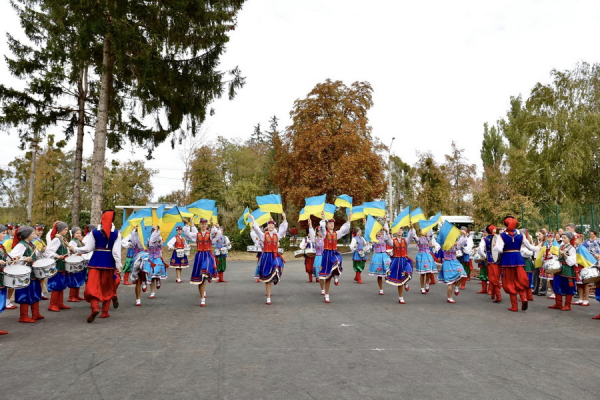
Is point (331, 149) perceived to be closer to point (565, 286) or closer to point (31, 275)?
point (565, 286)

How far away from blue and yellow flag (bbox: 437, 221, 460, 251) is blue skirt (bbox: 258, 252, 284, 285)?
4463 mm

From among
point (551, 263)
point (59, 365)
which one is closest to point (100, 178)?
point (59, 365)

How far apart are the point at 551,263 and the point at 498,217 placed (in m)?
12.7

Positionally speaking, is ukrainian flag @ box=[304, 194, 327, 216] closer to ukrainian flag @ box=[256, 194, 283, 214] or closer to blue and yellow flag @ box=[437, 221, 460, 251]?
ukrainian flag @ box=[256, 194, 283, 214]

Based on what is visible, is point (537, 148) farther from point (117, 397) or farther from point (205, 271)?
point (117, 397)

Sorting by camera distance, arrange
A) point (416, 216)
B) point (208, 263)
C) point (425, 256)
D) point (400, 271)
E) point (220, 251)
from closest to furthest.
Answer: point (208, 263) < point (400, 271) < point (425, 256) < point (416, 216) < point (220, 251)

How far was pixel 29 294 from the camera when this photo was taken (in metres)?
8.19

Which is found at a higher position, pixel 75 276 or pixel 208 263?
pixel 208 263

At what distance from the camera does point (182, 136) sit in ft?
62.6

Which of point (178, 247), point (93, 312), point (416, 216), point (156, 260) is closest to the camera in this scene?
point (93, 312)

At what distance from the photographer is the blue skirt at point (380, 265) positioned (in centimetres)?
1260

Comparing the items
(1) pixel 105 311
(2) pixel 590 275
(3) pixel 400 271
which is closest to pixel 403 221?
(3) pixel 400 271

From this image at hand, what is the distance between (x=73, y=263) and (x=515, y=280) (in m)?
10.2

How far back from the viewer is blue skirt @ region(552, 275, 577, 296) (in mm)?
9977
